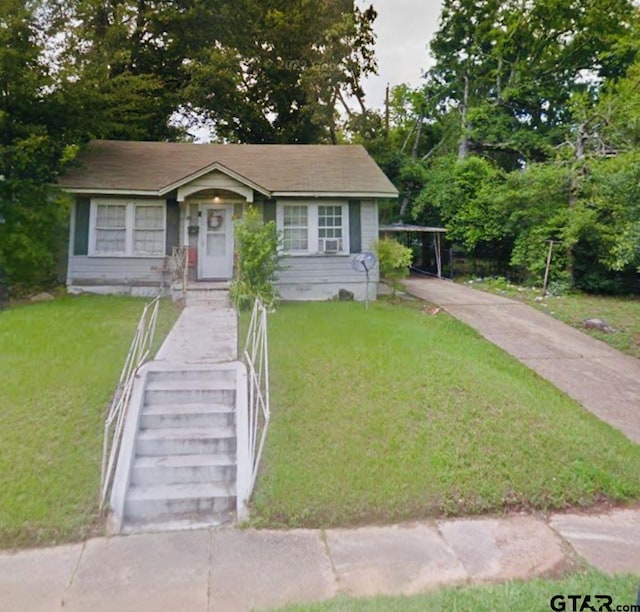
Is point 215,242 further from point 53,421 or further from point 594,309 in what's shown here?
point 594,309

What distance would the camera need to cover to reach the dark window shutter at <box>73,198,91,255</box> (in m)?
10.9

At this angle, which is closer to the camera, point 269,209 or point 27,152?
point 27,152

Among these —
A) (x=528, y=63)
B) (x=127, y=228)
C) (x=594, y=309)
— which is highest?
(x=528, y=63)

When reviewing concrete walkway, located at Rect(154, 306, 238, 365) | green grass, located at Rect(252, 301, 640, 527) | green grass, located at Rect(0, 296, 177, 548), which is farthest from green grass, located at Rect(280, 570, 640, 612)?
concrete walkway, located at Rect(154, 306, 238, 365)

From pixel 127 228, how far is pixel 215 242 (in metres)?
2.32

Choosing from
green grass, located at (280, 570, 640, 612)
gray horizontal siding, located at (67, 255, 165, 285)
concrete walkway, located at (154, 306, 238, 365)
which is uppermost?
gray horizontal siding, located at (67, 255, 165, 285)

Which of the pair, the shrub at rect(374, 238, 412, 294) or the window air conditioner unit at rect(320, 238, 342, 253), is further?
the window air conditioner unit at rect(320, 238, 342, 253)

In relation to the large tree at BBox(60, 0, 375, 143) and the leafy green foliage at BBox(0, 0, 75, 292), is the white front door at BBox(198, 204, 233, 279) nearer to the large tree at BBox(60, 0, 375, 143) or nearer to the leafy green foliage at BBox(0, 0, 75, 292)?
the leafy green foliage at BBox(0, 0, 75, 292)

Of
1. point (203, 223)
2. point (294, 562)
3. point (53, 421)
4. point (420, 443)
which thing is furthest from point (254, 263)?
point (294, 562)

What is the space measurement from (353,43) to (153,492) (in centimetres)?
2416

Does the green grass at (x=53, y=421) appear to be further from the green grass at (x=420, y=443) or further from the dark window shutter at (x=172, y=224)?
the dark window shutter at (x=172, y=224)

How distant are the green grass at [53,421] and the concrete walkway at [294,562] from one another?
1.01 feet

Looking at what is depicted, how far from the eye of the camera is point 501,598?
2.63 m

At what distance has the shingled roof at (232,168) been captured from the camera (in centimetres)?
1095
